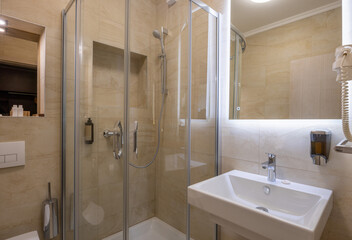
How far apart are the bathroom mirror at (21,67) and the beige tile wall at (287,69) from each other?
1581 millimetres

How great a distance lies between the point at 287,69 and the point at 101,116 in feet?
4.00

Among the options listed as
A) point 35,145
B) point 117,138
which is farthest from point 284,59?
point 35,145

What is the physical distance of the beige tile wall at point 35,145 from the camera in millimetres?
1282

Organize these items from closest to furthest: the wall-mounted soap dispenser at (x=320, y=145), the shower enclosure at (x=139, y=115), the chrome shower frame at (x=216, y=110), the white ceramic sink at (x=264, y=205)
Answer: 1. the white ceramic sink at (x=264, y=205)
2. the wall-mounted soap dispenser at (x=320, y=145)
3. the shower enclosure at (x=139, y=115)
4. the chrome shower frame at (x=216, y=110)

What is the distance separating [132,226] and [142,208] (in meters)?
0.17

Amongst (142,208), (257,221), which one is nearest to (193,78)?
(257,221)

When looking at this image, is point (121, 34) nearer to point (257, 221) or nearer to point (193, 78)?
point (193, 78)

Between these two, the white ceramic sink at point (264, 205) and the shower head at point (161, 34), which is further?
the shower head at point (161, 34)

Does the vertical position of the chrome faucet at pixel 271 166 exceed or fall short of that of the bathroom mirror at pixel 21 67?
it falls short

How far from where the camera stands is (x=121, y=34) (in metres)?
1.12

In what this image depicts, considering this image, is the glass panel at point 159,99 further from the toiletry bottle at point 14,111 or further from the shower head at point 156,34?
the toiletry bottle at point 14,111

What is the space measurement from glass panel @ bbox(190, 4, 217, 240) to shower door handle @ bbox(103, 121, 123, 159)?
497 mm

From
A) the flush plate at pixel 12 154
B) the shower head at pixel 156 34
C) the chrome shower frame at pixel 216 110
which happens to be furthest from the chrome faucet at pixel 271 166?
the flush plate at pixel 12 154

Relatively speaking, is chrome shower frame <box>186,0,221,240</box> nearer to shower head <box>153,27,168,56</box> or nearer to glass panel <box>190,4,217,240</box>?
glass panel <box>190,4,217,240</box>
